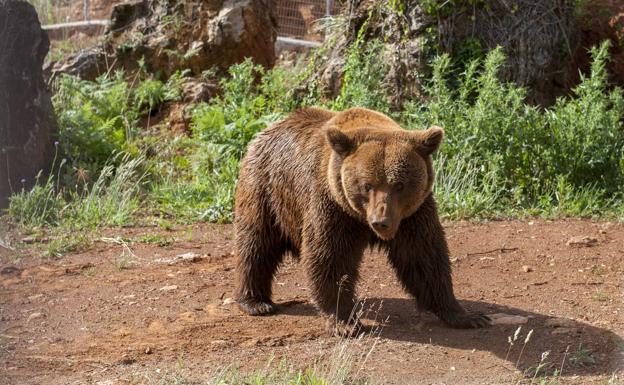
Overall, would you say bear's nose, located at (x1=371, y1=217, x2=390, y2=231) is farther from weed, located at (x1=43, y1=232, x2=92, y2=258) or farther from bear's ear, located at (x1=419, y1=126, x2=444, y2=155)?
weed, located at (x1=43, y1=232, x2=92, y2=258)

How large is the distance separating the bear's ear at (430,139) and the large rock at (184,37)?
6.59 meters

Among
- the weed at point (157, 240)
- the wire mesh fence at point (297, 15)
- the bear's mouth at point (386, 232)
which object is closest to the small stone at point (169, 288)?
the weed at point (157, 240)

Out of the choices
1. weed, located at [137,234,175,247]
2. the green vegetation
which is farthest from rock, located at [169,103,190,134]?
weed, located at [137,234,175,247]

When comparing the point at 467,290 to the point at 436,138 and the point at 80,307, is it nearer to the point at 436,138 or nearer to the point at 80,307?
the point at 436,138

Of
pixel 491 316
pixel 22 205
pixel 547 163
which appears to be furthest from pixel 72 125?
pixel 491 316

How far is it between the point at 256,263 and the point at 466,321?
153 centimetres

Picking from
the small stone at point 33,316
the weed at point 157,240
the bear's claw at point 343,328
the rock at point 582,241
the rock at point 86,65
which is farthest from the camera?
the rock at point 86,65

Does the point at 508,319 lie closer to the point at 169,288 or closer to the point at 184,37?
the point at 169,288

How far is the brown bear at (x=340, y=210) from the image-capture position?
18.4 ft

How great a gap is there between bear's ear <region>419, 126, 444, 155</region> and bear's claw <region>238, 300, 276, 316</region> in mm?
1657

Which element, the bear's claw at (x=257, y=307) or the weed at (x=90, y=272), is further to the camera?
the weed at (x=90, y=272)

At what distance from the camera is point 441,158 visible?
8.78 m

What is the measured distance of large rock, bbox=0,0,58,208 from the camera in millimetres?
9109

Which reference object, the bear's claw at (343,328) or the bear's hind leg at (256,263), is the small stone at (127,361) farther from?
the bear's claw at (343,328)
